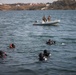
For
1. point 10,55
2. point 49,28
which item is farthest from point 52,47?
point 49,28

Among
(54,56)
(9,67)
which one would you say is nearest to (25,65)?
(9,67)

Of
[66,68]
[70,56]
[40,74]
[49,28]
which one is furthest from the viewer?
[49,28]

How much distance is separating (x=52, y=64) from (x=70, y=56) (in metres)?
4.06

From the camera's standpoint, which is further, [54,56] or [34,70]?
[54,56]

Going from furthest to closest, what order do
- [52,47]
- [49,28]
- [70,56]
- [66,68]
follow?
[49,28], [52,47], [70,56], [66,68]

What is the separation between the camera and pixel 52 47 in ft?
115

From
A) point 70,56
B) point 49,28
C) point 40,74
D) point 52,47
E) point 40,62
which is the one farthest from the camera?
point 49,28

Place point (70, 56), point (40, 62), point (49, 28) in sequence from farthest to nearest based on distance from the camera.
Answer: point (49, 28) → point (70, 56) → point (40, 62)

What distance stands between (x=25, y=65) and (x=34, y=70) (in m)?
1.89

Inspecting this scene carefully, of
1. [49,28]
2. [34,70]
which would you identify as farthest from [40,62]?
[49,28]

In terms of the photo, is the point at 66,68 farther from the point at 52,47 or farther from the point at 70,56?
the point at 52,47

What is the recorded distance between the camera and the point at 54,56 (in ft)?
95.3

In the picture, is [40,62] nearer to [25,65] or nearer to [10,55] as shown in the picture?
[25,65]

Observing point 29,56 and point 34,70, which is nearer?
point 34,70
